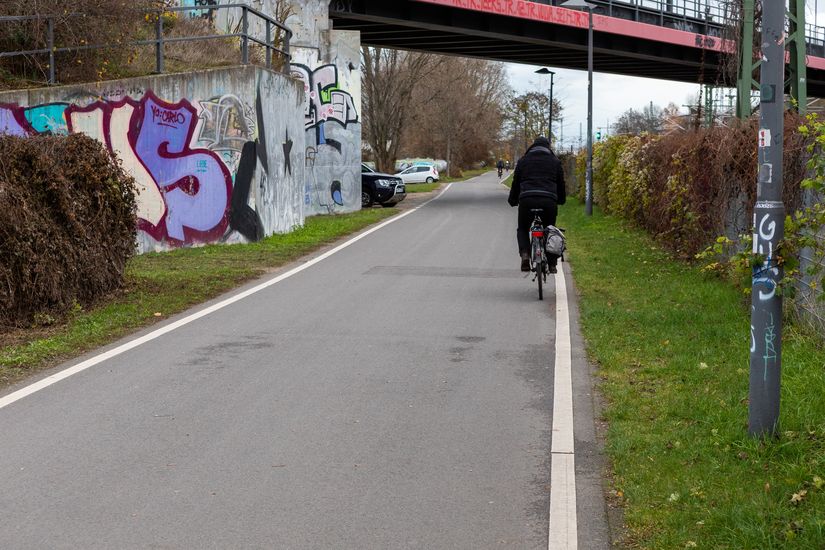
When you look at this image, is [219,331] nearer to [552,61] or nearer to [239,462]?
[239,462]

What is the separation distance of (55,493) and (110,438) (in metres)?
1.03

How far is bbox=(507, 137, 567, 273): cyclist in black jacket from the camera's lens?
1248cm

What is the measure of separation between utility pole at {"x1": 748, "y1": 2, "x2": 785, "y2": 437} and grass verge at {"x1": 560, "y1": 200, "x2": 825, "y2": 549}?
0.23 metres

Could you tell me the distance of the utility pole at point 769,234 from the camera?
17.9ft

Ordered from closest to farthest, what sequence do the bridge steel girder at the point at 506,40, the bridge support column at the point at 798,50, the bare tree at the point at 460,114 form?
the bridge support column at the point at 798,50 → the bridge steel girder at the point at 506,40 → the bare tree at the point at 460,114

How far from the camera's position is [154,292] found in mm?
12375

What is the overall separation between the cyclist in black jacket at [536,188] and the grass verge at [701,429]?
4.91ft

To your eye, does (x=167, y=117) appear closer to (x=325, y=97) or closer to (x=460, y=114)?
(x=325, y=97)

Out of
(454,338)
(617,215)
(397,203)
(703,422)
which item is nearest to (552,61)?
(397,203)

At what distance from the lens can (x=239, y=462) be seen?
5652 millimetres

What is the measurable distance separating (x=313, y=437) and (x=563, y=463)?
1.54 metres

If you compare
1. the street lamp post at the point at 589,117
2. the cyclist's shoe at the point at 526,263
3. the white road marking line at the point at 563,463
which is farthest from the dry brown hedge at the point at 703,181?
the street lamp post at the point at 589,117

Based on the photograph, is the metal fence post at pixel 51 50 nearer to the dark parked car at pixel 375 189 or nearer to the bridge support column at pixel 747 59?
the bridge support column at pixel 747 59

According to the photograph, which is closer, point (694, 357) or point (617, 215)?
point (694, 357)
